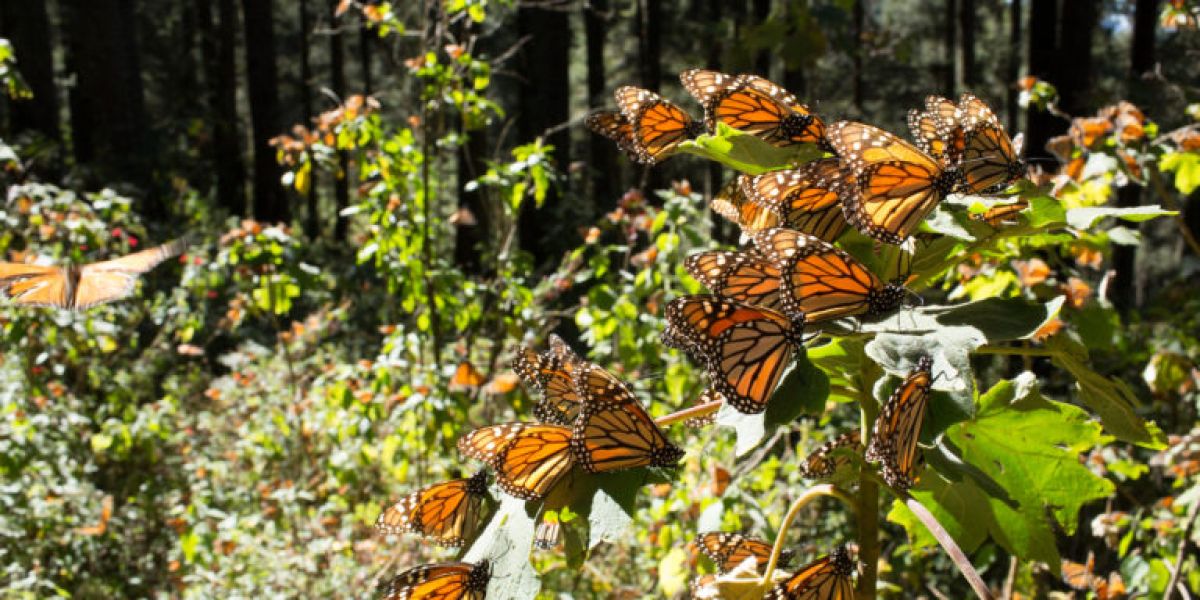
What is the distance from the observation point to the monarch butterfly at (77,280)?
333cm

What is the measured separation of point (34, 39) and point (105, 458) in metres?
8.85

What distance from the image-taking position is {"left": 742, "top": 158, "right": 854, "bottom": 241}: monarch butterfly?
35.1 inches

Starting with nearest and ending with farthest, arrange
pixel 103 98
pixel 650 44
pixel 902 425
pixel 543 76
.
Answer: pixel 902 425 → pixel 543 76 → pixel 103 98 → pixel 650 44

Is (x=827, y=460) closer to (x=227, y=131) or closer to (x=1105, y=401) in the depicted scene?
(x=1105, y=401)

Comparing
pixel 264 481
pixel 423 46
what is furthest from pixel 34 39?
pixel 423 46

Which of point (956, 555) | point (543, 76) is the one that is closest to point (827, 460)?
point (956, 555)

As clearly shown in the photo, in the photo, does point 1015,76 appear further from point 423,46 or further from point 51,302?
point 51,302

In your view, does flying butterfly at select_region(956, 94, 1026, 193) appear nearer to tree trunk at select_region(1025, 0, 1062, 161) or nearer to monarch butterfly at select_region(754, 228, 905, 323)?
monarch butterfly at select_region(754, 228, 905, 323)

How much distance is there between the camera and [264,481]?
6.29 meters

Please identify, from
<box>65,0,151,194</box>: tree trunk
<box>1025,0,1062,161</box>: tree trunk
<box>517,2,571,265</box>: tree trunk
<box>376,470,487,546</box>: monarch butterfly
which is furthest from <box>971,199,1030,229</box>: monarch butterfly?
<box>65,0,151,194</box>: tree trunk

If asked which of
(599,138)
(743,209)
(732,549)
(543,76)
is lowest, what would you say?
(599,138)

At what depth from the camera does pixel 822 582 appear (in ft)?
2.95

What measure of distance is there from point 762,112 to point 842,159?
152mm

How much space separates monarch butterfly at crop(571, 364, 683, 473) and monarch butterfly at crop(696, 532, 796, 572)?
196 mm
